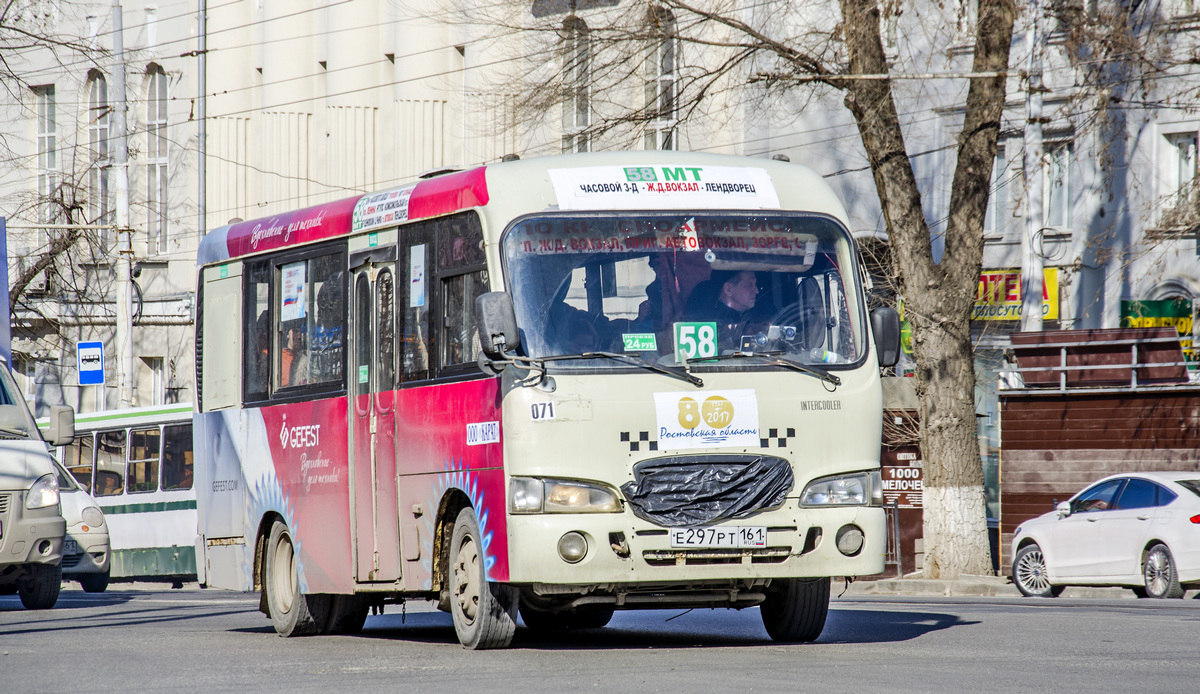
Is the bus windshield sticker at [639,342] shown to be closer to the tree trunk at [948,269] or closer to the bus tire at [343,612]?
the bus tire at [343,612]

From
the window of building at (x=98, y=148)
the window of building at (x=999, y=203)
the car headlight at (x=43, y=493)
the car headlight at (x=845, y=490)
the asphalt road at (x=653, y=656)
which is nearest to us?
the asphalt road at (x=653, y=656)

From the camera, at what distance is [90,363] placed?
3503 cm

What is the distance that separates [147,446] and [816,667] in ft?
69.8

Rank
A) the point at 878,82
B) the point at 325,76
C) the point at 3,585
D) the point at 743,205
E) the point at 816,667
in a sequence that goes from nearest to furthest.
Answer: the point at 816,667 < the point at 743,205 < the point at 3,585 < the point at 878,82 < the point at 325,76

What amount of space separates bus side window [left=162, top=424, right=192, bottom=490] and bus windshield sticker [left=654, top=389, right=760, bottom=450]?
745 inches

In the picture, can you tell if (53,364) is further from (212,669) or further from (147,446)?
(212,669)

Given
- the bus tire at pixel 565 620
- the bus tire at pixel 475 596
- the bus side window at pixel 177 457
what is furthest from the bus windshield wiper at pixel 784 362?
A: the bus side window at pixel 177 457

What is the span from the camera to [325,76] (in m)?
43.2

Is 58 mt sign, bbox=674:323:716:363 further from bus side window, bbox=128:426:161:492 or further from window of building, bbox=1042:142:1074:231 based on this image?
window of building, bbox=1042:142:1074:231

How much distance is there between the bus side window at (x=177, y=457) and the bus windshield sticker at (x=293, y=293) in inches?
600

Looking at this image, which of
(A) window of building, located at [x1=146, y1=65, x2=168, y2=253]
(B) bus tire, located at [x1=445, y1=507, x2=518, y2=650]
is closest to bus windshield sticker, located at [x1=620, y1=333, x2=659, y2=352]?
(B) bus tire, located at [x1=445, y1=507, x2=518, y2=650]

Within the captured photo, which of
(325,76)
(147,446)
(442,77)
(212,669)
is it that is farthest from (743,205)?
(325,76)

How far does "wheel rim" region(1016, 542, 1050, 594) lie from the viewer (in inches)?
870

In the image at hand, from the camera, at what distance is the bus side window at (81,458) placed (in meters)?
30.8
